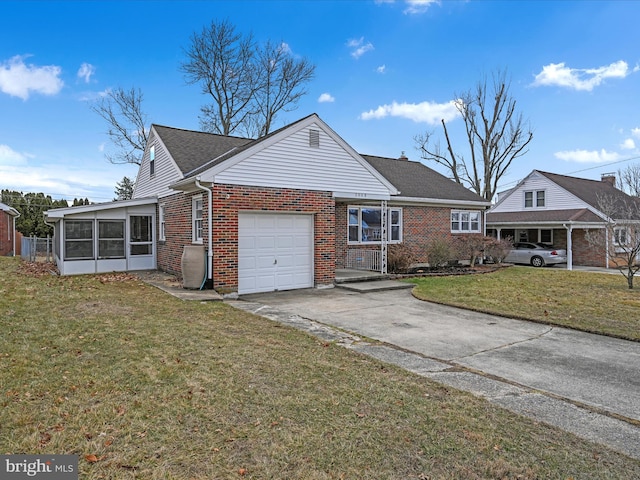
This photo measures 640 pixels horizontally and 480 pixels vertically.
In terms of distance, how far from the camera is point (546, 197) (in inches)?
1040

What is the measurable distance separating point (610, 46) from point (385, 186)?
1174 centimetres

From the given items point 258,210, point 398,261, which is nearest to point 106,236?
point 258,210

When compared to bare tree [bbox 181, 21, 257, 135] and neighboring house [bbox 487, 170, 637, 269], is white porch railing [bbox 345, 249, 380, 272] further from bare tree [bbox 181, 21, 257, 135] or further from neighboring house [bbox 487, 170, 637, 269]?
bare tree [bbox 181, 21, 257, 135]

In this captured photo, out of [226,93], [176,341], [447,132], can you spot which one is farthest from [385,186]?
[447,132]

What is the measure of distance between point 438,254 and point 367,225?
11.0ft

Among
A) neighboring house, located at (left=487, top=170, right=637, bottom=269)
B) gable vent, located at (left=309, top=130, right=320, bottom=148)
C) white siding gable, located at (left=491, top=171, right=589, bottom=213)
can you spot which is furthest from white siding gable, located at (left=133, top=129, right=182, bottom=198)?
white siding gable, located at (left=491, top=171, right=589, bottom=213)

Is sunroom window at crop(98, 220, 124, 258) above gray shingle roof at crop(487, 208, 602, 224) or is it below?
below

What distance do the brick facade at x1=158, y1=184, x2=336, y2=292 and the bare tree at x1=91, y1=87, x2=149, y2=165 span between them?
1522cm

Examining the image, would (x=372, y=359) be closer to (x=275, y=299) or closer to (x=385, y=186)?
(x=275, y=299)

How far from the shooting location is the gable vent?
491 inches

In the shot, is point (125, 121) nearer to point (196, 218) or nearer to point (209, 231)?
point (196, 218)

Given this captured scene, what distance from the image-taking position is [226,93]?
29750 mm

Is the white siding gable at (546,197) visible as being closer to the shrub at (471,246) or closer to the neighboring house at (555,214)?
the neighboring house at (555,214)

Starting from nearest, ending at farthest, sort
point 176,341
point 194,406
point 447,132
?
point 194,406 → point 176,341 → point 447,132
